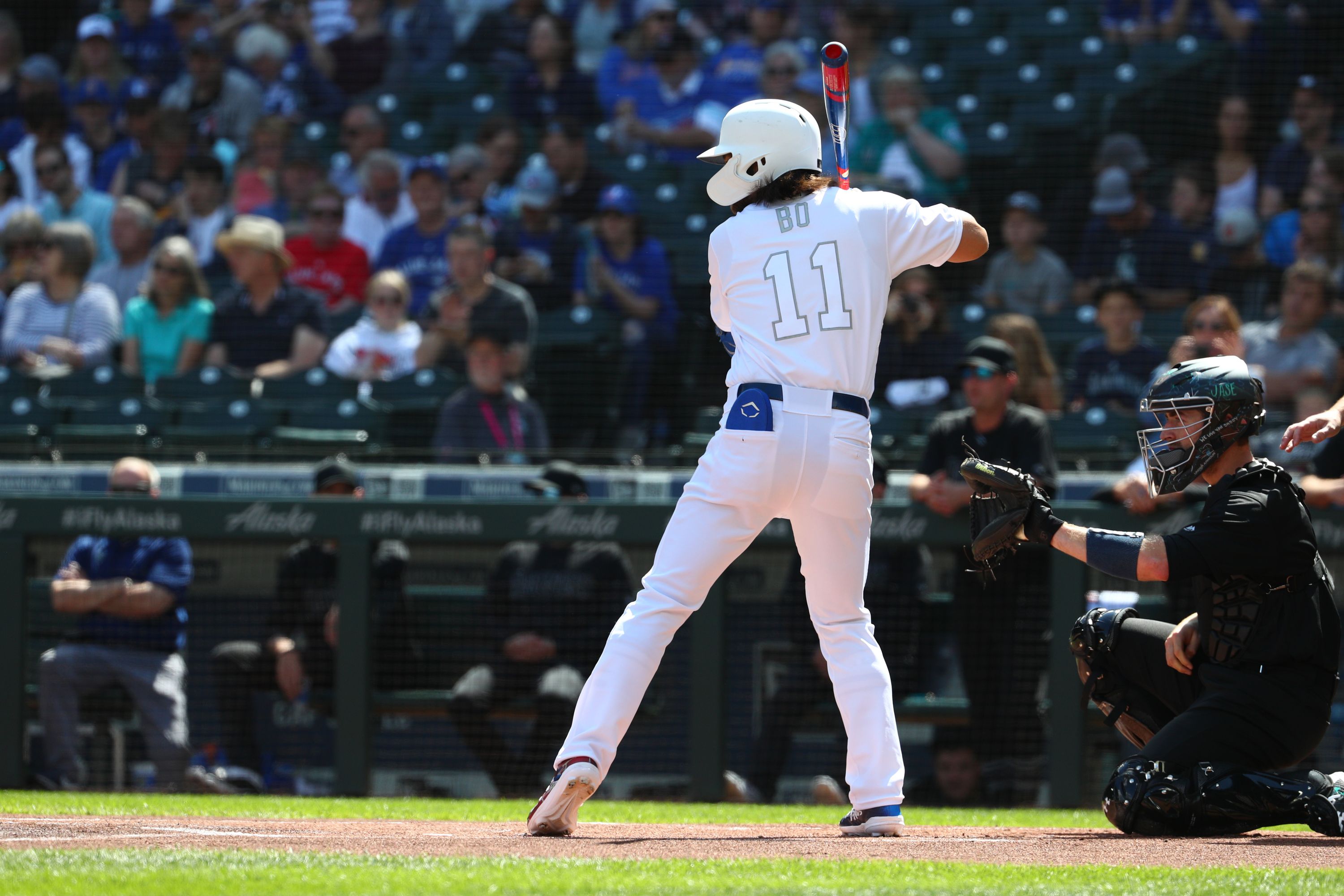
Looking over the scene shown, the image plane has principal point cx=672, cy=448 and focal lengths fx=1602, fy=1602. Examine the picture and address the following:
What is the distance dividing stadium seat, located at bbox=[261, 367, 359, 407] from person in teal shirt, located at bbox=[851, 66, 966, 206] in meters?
3.44

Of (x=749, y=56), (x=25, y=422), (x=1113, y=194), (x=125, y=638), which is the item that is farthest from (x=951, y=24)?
(x=125, y=638)

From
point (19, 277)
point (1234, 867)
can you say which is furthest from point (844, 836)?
point (19, 277)

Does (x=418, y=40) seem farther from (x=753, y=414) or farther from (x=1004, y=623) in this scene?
(x=753, y=414)

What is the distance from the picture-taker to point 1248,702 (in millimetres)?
3857

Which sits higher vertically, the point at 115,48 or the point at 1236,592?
the point at 115,48

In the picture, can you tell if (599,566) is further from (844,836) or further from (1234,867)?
(1234,867)

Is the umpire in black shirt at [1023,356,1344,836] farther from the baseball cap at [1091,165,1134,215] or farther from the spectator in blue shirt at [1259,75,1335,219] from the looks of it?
the spectator in blue shirt at [1259,75,1335,219]

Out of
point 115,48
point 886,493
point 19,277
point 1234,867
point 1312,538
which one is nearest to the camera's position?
point 1234,867

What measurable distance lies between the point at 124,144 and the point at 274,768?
690 centimetres

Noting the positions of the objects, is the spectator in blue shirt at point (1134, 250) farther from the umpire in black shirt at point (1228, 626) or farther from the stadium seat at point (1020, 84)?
the umpire in black shirt at point (1228, 626)

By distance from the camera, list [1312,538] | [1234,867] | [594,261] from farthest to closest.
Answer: [594,261] < [1312,538] < [1234,867]

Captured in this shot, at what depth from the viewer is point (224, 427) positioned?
27.5 feet

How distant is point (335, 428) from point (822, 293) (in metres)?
4.96

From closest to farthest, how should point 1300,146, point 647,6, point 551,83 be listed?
point 1300,146 < point 551,83 < point 647,6
